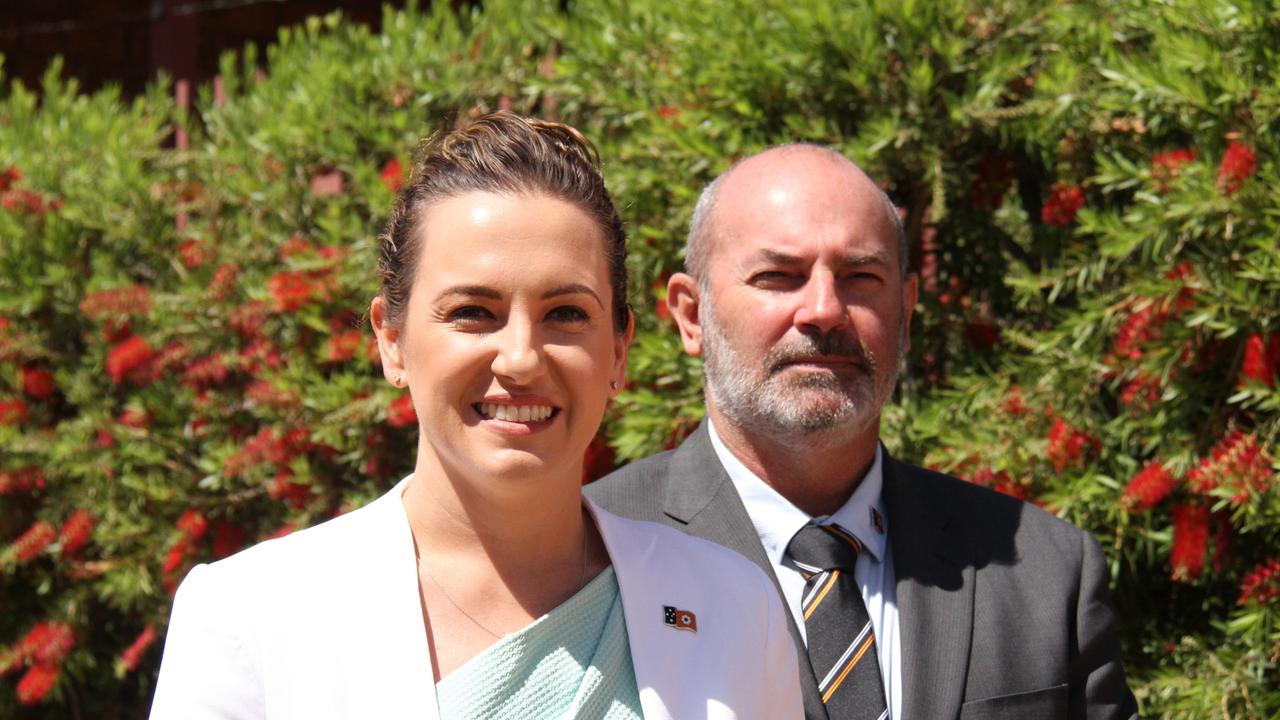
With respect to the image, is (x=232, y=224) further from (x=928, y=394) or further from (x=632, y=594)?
(x=632, y=594)

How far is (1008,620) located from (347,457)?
214 cm

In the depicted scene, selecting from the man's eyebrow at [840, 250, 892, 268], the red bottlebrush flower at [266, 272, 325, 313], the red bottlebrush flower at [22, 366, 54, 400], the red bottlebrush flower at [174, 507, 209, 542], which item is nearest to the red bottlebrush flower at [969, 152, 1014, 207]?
the man's eyebrow at [840, 250, 892, 268]

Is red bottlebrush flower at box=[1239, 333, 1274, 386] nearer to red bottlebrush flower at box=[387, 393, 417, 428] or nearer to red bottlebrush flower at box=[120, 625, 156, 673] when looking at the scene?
red bottlebrush flower at box=[387, 393, 417, 428]

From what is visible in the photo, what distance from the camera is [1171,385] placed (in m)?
3.00

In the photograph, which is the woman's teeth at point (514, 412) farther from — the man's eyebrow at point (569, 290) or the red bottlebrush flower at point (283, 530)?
the red bottlebrush flower at point (283, 530)

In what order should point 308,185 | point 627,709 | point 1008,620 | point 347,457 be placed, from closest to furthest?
point 627,709, point 1008,620, point 347,457, point 308,185

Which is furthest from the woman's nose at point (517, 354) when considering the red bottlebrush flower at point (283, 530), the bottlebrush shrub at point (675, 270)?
the red bottlebrush flower at point (283, 530)

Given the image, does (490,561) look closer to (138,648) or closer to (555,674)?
(555,674)

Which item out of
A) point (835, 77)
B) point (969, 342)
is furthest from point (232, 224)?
point (969, 342)

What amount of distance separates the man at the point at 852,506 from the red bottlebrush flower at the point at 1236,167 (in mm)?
723

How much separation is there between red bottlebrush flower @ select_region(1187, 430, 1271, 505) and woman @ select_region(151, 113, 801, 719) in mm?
1367

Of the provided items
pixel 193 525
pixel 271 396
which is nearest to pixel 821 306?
pixel 271 396

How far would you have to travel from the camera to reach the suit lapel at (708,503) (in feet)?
8.43

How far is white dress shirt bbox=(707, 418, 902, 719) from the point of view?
2.52 metres
